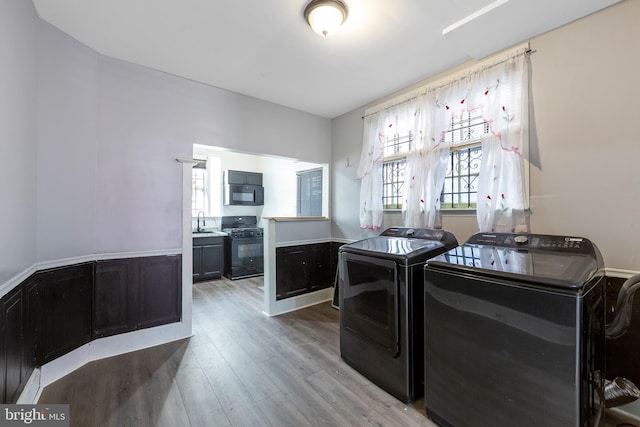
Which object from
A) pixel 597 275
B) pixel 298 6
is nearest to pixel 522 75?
pixel 597 275

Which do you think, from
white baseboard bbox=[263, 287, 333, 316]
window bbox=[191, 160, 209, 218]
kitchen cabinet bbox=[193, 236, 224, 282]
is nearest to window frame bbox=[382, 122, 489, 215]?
white baseboard bbox=[263, 287, 333, 316]

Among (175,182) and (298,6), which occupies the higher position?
(298,6)

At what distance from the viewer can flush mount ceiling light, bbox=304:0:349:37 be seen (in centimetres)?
173

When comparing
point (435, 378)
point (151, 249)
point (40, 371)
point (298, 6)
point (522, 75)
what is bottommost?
point (40, 371)

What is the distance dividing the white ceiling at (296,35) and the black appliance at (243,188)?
9.51ft

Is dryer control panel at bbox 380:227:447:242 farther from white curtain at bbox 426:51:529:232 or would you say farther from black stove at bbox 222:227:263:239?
black stove at bbox 222:227:263:239

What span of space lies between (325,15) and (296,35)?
39 centimetres

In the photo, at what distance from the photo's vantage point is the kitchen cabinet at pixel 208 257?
15.9 feet

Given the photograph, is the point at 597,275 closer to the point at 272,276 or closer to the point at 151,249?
the point at 272,276

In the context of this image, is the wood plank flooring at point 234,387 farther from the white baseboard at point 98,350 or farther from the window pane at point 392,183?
the window pane at point 392,183

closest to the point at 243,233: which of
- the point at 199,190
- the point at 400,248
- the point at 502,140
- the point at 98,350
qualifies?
the point at 199,190

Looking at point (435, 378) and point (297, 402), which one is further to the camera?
point (297, 402)

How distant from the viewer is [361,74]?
2.71 metres

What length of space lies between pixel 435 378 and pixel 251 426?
1157 mm
